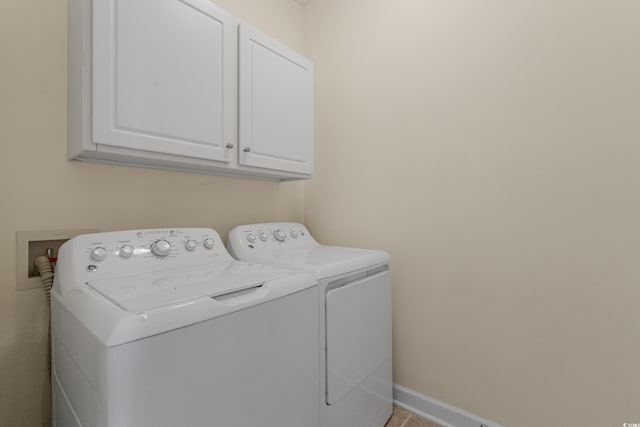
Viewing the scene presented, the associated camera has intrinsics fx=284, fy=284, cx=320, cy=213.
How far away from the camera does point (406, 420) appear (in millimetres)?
1510

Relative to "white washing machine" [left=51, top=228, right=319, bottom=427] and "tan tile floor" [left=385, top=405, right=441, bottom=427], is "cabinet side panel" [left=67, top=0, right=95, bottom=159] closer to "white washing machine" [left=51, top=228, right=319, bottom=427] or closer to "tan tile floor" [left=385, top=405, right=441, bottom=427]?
"white washing machine" [left=51, top=228, right=319, bottom=427]

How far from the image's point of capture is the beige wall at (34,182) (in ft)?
3.30

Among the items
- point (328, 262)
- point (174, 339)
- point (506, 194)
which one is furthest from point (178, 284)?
point (506, 194)

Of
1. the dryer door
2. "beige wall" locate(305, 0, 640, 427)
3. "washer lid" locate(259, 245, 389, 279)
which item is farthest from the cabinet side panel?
"beige wall" locate(305, 0, 640, 427)

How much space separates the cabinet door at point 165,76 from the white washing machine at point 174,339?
39 cm

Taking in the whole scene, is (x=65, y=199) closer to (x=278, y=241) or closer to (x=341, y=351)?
(x=278, y=241)

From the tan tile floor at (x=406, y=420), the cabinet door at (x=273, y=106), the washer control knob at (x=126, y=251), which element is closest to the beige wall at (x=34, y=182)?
the washer control knob at (x=126, y=251)

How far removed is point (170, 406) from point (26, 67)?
130 cm

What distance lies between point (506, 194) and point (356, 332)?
935mm

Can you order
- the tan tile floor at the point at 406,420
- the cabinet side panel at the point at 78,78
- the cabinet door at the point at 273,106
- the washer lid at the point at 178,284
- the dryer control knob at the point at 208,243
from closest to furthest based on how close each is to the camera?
the washer lid at the point at 178,284 → the cabinet side panel at the point at 78,78 → the dryer control knob at the point at 208,243 → the cabinet door at the point at 273,106 → the tan tile floor at the point at 406,420

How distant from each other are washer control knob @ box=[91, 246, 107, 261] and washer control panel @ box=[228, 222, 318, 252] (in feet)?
1.85

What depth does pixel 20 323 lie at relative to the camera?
3.37ft

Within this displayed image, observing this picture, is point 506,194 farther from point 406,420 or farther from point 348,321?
point 406,420

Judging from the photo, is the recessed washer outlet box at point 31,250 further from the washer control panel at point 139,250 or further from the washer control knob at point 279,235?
the washer control knob at point 279,235
